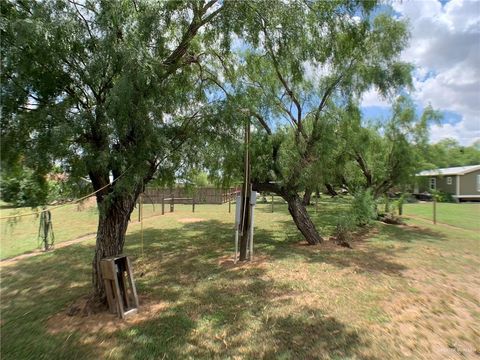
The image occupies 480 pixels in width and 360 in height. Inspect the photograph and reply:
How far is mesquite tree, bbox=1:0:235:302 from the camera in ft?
12.3

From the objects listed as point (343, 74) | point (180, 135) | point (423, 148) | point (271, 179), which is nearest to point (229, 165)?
point (271, 179)

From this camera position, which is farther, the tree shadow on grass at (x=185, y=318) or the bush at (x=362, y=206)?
the bush at (x=362, y=206)

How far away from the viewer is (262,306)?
4.78m

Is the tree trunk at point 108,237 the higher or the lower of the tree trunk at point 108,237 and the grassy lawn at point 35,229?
the higher

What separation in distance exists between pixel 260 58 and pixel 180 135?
153 inches

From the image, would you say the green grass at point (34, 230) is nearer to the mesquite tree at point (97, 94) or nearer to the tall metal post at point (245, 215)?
the mesquite tree at point (97, 94)

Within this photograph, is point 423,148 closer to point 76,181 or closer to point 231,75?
point 231,75

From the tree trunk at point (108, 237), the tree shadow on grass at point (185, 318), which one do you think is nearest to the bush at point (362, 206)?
the tree shadow on grass at point (185, 318)

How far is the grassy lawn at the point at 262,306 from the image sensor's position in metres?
3.64

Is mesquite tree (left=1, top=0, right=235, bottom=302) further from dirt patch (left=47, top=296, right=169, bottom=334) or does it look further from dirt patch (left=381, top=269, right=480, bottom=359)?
dirt patch (left=381, top=269, right=480, bottom=359)

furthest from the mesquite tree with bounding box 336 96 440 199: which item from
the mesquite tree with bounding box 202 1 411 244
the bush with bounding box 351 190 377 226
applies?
the mesquite tree with bounding box 202 1 411 244

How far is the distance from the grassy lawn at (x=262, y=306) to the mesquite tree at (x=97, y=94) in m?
1.06

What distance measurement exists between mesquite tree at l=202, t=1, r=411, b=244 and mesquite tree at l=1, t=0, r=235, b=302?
4.82ft

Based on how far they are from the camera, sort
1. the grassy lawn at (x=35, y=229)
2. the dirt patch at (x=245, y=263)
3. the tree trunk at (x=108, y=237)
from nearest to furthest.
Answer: the tree trunk at (x=108, y=237) < the dirt patch at (x=245, y=263) < the grassy lawn at (x=35, y=229)
